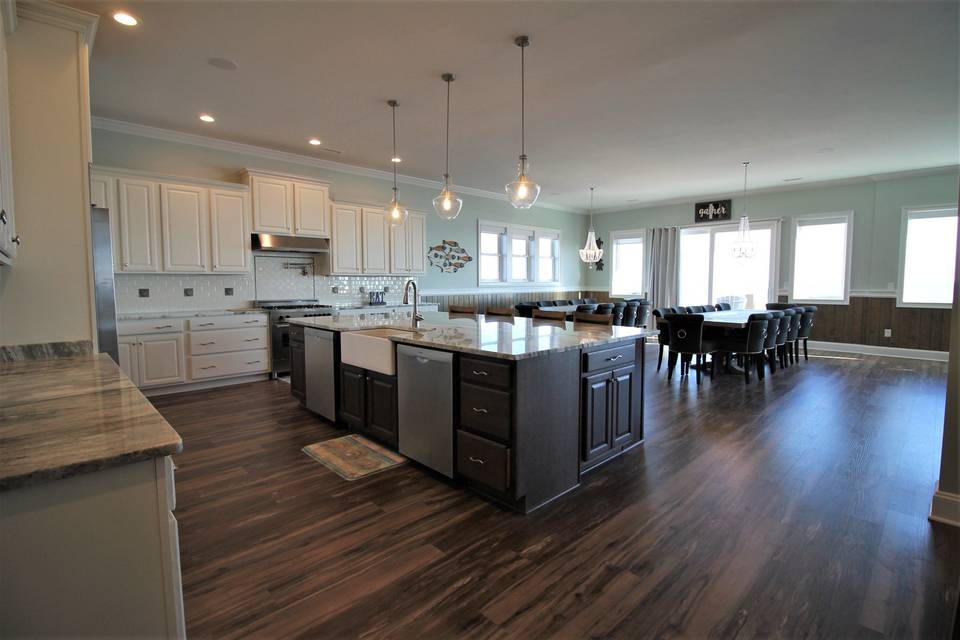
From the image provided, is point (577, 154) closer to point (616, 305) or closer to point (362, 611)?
point (616, 305)

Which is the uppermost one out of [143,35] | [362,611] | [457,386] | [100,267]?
[143,35]

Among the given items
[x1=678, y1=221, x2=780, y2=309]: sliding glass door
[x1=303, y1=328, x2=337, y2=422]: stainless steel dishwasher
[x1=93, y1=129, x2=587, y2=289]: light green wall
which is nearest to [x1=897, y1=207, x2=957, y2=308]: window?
[x1=678, y1=221, x2=780, y2=309]: sliding glass door

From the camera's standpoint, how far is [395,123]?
483cm

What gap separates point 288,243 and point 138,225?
1540 millimetres

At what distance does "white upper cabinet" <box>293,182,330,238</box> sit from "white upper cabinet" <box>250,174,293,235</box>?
2.9 inches

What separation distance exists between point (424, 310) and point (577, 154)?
3.15 metres

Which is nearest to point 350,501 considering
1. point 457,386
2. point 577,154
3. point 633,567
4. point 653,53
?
point 457,386

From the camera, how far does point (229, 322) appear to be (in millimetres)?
5309

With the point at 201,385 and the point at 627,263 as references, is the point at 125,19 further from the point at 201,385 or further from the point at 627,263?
the point at 627,263

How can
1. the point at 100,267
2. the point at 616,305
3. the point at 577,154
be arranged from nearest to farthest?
the point at 100,267
the point at 577,154
the point at 616,305

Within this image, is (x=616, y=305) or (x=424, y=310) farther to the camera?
(x=616, y=305)

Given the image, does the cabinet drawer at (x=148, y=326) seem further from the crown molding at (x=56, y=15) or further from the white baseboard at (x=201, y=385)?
the crown molding at (x=56, y=15)

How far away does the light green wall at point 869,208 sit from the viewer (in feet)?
23.1

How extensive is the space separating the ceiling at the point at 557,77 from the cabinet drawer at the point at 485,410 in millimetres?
2320
